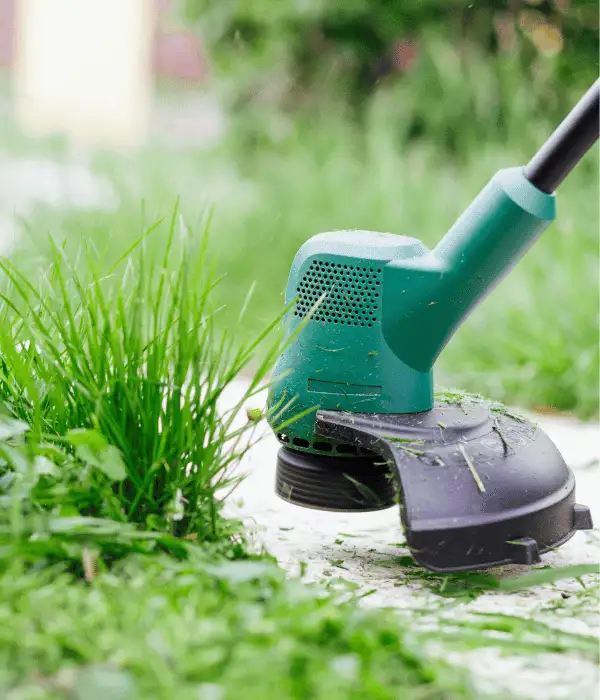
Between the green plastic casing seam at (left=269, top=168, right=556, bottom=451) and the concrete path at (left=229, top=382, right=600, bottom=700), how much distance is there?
0.23m

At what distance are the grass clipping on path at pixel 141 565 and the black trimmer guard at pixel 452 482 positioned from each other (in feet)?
0.67

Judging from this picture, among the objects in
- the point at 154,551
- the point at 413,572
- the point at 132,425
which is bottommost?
the point at 413,572

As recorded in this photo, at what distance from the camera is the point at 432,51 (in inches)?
195

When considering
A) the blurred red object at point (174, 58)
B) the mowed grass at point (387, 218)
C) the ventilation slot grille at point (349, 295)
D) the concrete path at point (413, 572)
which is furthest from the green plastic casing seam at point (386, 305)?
the blurred red object at point (174, 58)

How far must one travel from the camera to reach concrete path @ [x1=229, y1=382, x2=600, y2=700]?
127 centimetres

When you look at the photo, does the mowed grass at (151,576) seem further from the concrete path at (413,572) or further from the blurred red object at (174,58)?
the blurred red object at (174,58)

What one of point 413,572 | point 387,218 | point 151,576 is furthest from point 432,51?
point 151,576

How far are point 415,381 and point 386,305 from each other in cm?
14

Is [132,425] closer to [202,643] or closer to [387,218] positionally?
[202,643]

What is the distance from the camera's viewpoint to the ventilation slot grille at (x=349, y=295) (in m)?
1.75

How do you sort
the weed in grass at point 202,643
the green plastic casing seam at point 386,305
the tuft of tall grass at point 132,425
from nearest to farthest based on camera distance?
the weed in grass at point 202,643 < the tuft of tall grass at point 132,425 < the green plastic casing seam at point 386,305

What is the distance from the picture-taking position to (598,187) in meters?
4.37

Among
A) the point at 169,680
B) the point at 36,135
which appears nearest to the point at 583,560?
the point at 169,680

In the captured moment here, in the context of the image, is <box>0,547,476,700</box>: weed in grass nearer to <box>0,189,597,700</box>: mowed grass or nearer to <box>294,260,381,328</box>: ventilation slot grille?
<box>0,189,597,700</box>: mowed grass
